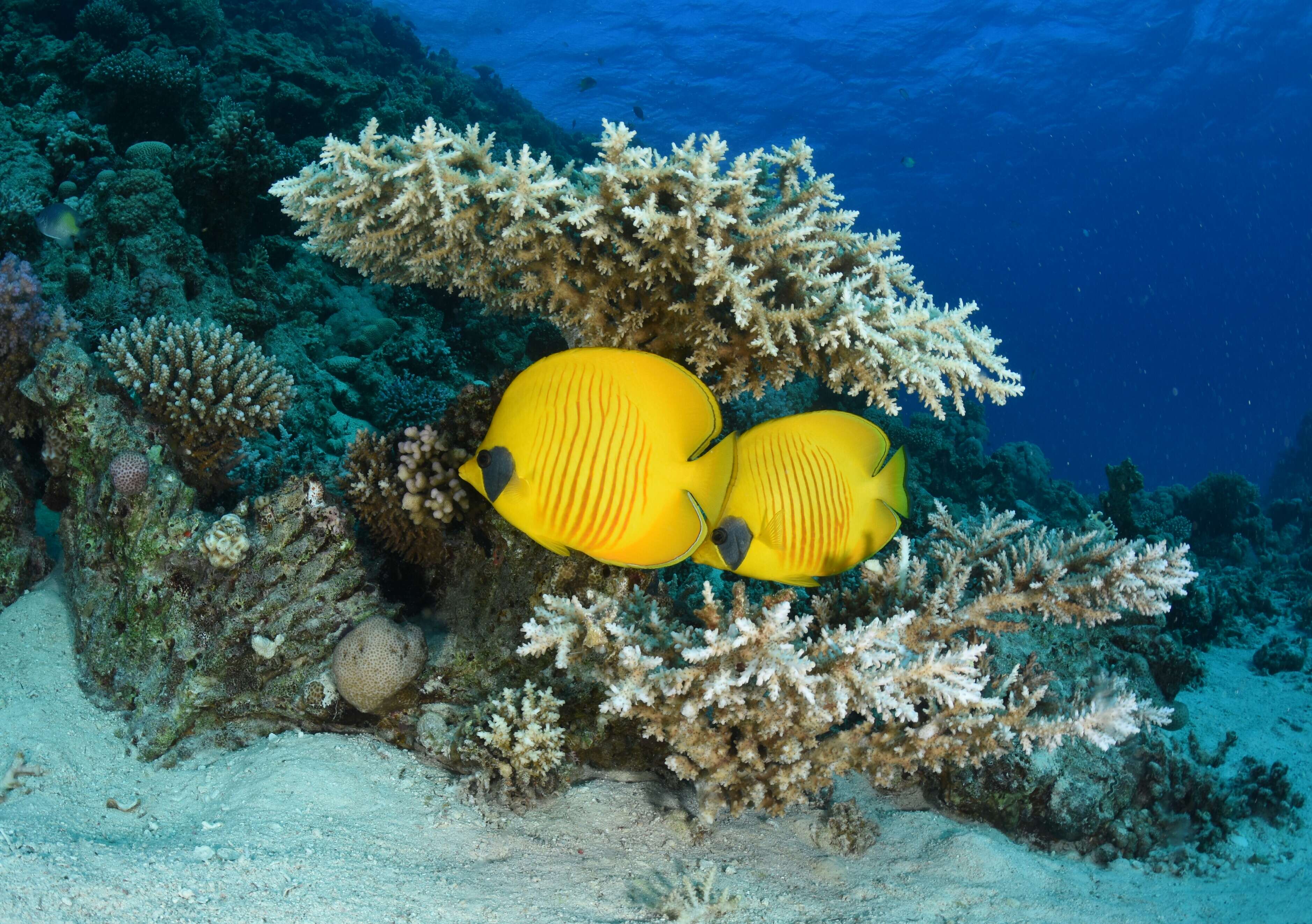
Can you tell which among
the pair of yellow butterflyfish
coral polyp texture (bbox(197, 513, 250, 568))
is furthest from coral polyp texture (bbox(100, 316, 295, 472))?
the pair of yellow butterflyfish

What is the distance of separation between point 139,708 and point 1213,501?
15.6 meters

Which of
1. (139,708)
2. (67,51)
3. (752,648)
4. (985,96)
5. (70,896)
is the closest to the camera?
(70,896)

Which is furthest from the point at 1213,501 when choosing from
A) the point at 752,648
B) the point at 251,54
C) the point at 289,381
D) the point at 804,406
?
the point at 251,54

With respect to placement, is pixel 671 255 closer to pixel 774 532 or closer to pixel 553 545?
pixel 774 532

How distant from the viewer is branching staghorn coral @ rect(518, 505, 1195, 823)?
7.98 ft

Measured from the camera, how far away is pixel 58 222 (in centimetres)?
523

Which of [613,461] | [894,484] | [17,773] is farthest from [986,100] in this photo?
[17,773]

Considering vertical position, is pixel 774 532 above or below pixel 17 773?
above

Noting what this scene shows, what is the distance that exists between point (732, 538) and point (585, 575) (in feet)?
3.29

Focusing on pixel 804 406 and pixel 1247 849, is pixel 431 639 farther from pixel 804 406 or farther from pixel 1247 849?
pixel 804 406

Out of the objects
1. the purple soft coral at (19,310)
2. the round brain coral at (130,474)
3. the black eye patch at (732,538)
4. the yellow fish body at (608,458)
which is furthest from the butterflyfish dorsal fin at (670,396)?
the purple soft coral at (19,310)

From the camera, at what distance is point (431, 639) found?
10.2 feet

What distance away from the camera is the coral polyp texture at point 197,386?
3.23 m

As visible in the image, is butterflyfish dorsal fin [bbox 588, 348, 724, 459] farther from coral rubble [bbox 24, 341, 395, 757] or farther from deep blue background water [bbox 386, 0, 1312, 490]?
deep blue background water [bbox 386, 0, 1312, 490]
